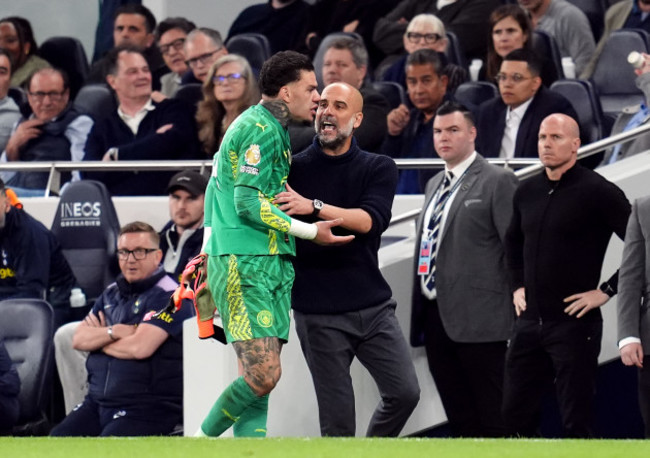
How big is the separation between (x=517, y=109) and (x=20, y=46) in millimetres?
5714

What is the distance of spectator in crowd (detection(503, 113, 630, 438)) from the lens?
296 inches

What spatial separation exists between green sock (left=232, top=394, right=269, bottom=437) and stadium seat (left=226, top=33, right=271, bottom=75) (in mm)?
6233

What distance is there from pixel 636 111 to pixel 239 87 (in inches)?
106

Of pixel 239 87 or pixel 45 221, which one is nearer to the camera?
pixel 239 87

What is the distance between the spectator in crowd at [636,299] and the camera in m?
7.02

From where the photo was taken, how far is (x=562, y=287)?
7562mm

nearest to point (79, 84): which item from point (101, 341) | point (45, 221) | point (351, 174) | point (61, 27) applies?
point (61, 27)

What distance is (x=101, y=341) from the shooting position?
8672 millimetres

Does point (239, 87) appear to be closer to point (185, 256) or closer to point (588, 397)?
point (185, 256)

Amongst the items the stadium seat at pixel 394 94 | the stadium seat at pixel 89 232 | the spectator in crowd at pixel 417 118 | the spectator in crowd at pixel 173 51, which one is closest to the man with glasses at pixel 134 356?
the stadium seat at pixel 89 232

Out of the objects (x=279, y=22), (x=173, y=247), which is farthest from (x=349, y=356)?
(x=279, y=22)

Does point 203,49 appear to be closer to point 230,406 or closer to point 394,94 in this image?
point 394,94

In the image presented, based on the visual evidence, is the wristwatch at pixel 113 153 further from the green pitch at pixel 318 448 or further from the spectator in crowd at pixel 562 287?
the green pitch at pixel 318 448

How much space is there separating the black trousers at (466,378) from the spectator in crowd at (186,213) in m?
1.89
